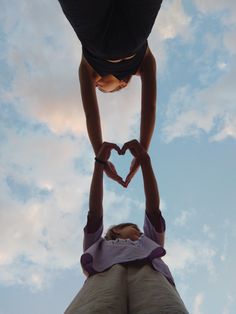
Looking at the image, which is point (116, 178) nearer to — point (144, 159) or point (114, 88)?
point (144, 159)

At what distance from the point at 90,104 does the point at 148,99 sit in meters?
0.53

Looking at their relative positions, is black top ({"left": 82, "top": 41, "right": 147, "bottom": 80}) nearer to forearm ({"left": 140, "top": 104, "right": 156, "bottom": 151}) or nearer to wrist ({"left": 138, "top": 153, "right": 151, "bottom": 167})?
forearm ({"left": 140, "top": 104, "right": 156, "bottom": 151})

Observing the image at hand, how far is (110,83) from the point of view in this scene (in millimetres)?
3822

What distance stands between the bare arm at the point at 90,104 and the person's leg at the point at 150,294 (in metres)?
1.34

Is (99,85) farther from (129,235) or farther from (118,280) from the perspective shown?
(118,280)

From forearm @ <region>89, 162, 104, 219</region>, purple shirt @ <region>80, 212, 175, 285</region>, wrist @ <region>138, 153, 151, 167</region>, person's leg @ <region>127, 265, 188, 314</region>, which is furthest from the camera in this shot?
wrist @ <region>138, 153, 151, 167</region>

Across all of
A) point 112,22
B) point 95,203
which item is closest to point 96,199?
point 95,203

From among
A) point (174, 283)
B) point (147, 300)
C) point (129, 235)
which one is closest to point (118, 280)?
point (147, 300)

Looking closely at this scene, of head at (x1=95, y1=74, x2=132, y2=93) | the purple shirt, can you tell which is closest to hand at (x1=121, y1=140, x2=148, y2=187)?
the purple shirt

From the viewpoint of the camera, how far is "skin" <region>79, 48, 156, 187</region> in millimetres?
3781

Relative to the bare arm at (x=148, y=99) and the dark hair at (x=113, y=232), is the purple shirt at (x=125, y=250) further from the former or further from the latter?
the bare arm at (x=148, y=99)

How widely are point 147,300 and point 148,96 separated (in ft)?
6.44

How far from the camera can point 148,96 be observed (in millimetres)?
3822

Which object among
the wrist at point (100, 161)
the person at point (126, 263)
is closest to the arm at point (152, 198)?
the person at point (126, 263)
